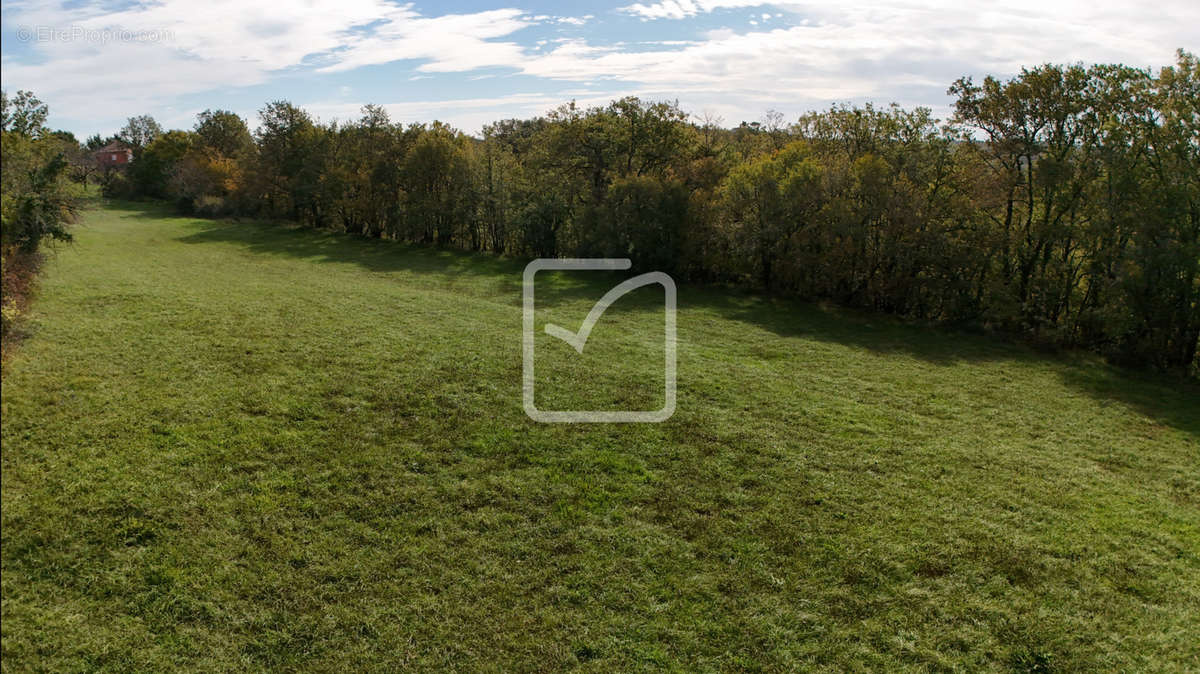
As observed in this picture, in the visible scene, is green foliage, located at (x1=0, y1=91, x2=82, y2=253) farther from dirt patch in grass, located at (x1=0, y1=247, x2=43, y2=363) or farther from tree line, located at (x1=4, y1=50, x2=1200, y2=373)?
tree line, located at (x1=4, y1=50, x2=1200, y2=373)

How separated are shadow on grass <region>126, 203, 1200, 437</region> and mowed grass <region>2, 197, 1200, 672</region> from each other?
106cm

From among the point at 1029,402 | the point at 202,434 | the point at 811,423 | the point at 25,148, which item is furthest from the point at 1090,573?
the point at 25,148

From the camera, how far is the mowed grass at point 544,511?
694 cm

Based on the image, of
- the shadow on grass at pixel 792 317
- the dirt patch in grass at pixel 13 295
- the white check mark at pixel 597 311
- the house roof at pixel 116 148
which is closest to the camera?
the dirt patch in grass at pixel 13 295

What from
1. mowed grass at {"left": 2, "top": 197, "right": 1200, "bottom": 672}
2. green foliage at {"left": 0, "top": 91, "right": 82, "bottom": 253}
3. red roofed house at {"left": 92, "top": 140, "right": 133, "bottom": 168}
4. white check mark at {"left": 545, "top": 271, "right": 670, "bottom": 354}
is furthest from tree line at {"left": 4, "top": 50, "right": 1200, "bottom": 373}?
red roofed house at {"left": 92, "top": 140, "right": 133, "bottom": 168}

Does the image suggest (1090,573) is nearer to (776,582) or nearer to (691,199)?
(776,582)

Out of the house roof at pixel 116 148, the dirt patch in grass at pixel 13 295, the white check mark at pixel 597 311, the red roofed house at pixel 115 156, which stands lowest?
the white check mark at pixel 597 311

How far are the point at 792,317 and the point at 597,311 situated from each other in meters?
7.55
